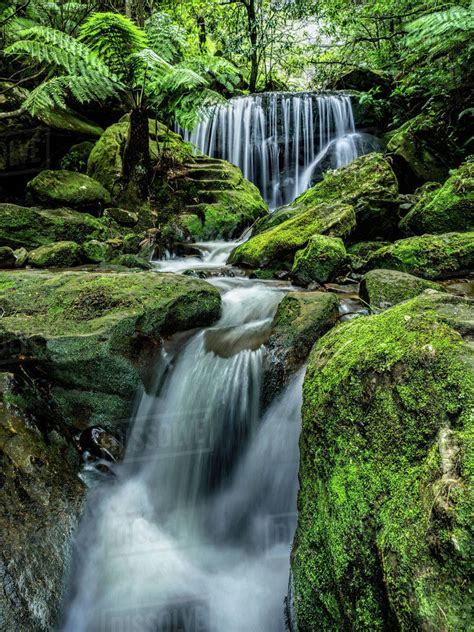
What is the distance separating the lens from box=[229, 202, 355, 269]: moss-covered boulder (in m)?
5.32

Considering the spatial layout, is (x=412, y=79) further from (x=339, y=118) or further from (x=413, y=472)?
(x=413, y=472)

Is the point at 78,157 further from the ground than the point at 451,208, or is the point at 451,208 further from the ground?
the point at 78,157

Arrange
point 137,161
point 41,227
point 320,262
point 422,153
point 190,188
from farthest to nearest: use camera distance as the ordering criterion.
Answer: point 190,188
point 137,161
point 422,153
point 41,227
point 320,262

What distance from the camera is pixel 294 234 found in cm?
548

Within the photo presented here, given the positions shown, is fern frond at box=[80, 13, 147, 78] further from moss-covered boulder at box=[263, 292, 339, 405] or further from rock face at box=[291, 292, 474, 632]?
rock face at box=[291, 292, 474, 632]

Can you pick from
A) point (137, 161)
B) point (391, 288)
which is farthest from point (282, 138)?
point (391, 288)

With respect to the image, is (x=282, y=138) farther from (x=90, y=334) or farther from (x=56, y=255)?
(x=90, y=334)

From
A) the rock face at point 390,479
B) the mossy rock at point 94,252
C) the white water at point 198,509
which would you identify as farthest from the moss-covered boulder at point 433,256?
the mossy rock at point 94,252

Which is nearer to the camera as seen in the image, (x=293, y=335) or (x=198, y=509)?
(x=198, y=509)

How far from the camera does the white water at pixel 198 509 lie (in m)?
2.05

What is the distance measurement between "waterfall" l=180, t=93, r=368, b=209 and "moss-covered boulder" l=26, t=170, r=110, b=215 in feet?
15.1

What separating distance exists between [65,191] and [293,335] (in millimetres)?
6065

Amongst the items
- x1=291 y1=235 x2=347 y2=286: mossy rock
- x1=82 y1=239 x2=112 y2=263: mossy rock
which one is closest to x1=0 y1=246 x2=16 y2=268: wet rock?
x1=82 y1=239 x2=112 y2=263: mossy rock

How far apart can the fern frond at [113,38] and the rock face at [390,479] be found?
20.9 ft
